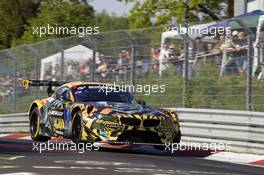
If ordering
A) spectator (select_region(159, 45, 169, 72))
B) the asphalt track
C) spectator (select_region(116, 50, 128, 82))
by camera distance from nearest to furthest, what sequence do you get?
the asphalt track < spectator (select_region(159, 45, 169, 72)) < spectator (select_region(116, 50, 128, 82))

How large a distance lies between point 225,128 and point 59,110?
10.3 ft

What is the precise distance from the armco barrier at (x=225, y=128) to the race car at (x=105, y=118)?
1.12 metres

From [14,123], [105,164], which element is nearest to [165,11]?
[14,123]

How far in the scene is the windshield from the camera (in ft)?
46.5

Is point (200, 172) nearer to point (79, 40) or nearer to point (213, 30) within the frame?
point (213, 30)

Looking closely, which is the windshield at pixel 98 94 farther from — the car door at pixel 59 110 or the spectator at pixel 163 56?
the spectator at pixel 163 56

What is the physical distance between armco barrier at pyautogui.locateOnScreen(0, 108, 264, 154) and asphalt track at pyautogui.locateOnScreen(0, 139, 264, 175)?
83 cm

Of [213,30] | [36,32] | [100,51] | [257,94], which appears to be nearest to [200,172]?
[257,94]

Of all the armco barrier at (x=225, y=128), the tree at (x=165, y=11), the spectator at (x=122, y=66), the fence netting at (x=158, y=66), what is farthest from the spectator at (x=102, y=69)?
the tree at (x=165, y=11)

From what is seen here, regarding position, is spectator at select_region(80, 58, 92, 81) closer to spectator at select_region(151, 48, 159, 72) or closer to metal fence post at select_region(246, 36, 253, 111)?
spectator at select_region(151, 48, 159, 72)

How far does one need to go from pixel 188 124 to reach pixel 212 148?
94 centimetres

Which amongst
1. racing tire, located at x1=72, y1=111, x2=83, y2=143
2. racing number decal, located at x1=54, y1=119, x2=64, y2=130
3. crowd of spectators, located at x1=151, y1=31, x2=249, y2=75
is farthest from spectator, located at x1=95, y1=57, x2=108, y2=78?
racing tire, located at x1=72, y1=111, x2=83, y2=143

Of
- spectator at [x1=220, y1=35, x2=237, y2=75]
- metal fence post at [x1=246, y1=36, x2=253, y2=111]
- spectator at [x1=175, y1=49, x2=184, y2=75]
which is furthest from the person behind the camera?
spectator at [x1=175, y1=49, x2=184, y2=75]

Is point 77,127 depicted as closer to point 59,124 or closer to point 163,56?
point 59,124
